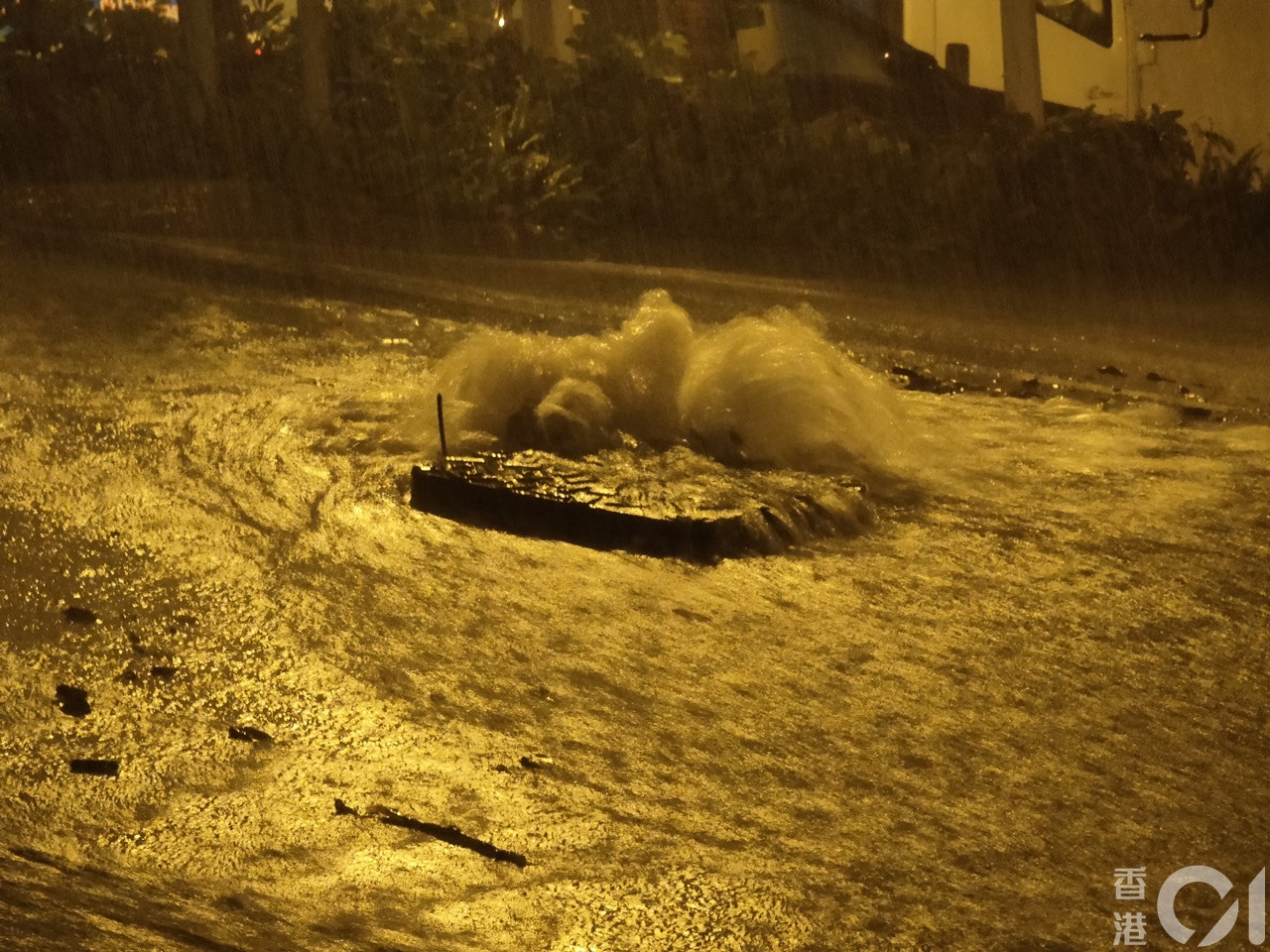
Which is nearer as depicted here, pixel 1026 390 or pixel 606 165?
pixel 1026 390

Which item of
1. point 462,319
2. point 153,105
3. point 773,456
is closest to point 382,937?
point 773,456

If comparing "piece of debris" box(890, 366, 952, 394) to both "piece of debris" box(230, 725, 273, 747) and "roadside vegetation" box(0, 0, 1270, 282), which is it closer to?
"roadside vegetation" box(0, 0, 1270, 282)

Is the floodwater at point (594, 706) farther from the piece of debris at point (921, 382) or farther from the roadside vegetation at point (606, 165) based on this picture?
the roadside vegetation at point (606, 165)

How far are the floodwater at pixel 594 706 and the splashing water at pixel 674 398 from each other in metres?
0.30

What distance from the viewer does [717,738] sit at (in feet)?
13.0

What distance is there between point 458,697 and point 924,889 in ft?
4.24

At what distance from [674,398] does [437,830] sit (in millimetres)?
3078

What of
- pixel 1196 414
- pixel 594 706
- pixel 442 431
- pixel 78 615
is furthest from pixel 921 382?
pixel 78 615

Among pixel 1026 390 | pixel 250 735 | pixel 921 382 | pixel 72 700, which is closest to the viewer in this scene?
pixel 250 735

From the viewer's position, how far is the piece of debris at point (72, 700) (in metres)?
3.90

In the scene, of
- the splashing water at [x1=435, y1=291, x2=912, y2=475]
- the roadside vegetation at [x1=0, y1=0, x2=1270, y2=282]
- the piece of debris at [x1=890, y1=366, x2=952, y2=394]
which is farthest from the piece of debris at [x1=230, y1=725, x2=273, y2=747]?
the roadside vegetation at [x1=0, y1=0, x2=1270, y2=282]

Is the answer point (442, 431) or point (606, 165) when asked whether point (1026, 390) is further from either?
point (606, 165)

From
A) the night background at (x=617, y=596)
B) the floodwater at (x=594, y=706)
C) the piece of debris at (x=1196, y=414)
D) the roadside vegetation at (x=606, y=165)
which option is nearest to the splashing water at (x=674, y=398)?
the night background at (x=617, y=596)

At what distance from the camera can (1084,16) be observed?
1673 centimetres
